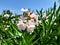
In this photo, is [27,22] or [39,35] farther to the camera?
[39,35]

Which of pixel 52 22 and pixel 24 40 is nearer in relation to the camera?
pixel 24 40

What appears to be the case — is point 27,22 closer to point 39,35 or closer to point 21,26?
point 21,26

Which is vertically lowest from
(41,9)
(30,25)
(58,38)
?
(58,38)

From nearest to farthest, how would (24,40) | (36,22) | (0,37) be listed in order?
(24,40), (36,22), (0,37)

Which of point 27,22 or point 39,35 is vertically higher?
point 27,22

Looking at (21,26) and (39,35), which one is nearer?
(21,26)

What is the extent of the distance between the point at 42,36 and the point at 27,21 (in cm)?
22

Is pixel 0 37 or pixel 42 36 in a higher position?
pixel 0 37

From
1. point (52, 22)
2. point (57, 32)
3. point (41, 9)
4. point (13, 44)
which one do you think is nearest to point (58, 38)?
point (57, 32)

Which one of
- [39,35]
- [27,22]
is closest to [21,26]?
[27,22]

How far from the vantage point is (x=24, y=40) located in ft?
8.31

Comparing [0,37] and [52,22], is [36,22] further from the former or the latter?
[0,37]

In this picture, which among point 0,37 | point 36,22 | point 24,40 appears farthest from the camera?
point 0,37

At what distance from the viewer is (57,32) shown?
104 inches
